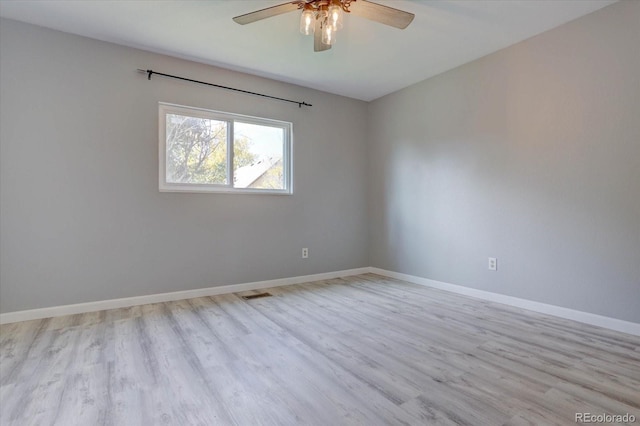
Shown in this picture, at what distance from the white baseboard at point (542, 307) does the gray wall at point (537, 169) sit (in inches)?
1.8

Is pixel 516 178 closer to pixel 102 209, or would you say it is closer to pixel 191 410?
pixel 191 410

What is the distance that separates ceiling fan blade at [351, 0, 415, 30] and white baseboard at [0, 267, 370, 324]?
2.93 m

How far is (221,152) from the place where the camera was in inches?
139

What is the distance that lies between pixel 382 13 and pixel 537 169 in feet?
6.59

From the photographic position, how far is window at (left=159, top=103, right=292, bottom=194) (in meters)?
3.25

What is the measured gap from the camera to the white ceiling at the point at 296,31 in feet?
7.81

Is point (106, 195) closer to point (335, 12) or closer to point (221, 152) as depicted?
point (221, 152)

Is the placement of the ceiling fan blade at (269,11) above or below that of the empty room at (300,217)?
above

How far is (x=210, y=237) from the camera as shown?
340 cm

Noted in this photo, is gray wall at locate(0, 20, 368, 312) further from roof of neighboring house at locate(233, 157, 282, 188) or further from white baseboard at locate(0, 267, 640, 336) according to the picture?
roof of neighboring house at locate(233, 157, 282, 188)

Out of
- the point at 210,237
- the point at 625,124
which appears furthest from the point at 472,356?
the point at 210,237

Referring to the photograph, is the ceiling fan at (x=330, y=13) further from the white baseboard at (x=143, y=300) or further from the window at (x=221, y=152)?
the white baseboard at (x=143, y=300)

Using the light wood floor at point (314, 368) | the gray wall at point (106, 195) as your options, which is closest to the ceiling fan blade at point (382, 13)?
the gray wall at point (106, 195)

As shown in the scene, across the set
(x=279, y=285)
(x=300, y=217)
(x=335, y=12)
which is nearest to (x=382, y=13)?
(x=335, y=12)
